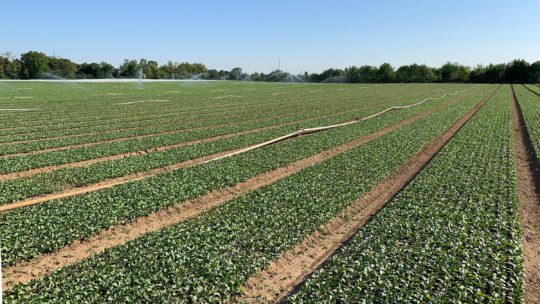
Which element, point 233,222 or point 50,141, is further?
point 50,141

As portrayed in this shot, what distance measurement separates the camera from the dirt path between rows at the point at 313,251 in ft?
24.2

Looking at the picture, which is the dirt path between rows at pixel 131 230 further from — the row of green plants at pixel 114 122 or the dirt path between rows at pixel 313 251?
the row of green plants at pixel 114 122

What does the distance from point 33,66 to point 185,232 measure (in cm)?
12105

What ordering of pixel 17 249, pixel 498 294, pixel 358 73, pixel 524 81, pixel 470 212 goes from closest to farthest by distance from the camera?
1. pixel 498 294
2. pixel 17 249
3. pixel 470 212
4. pixel 524 81
5. pixel 358 73

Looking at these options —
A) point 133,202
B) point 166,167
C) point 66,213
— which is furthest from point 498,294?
point 166,167

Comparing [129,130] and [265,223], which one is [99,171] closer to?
[265,223]

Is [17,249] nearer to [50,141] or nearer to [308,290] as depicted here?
Answer: [308,290]

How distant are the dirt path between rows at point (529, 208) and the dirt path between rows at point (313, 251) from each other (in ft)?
12.6

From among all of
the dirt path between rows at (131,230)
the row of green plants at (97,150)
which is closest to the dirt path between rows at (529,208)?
the dirt path between rows at (131,230)

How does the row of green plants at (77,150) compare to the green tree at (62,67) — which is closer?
the row of green plants at (77,150)

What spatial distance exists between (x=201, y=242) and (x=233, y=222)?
1387 mm

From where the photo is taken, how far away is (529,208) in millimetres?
12188

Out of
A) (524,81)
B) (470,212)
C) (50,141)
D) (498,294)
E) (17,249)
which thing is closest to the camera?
(498,294)

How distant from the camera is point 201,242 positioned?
28.6 ft
